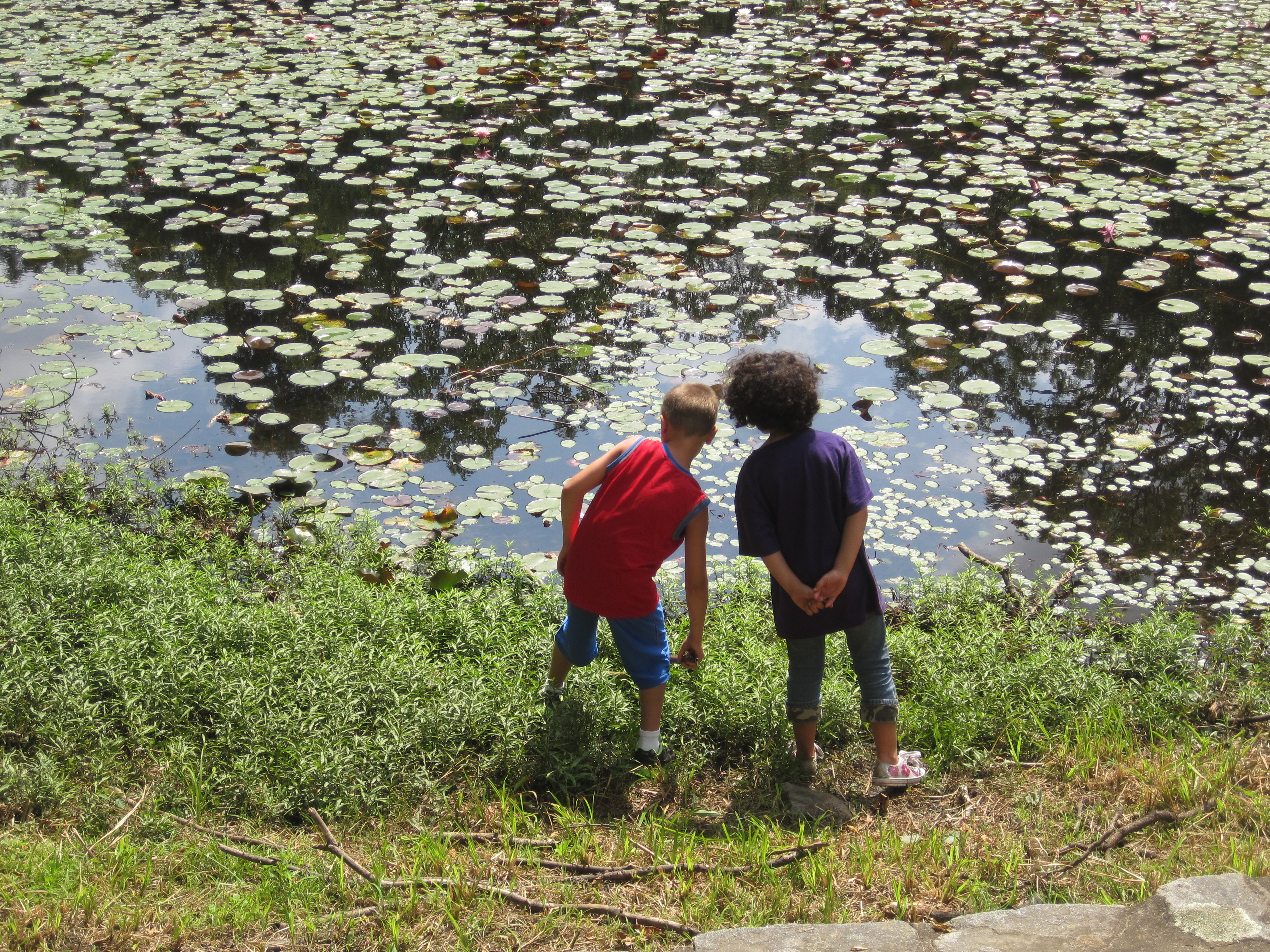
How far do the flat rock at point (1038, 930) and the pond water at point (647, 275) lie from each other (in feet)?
7.06

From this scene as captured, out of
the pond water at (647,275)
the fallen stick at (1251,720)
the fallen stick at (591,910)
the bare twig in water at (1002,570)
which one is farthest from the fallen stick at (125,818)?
the fallen stick at (1251,720)

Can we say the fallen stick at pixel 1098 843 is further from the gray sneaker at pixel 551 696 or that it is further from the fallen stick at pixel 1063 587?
the gray sneaker at pixel 551 696

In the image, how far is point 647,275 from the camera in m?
6.29

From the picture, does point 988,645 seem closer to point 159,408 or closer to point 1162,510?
point 1162,510

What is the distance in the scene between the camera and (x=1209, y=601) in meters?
4.00

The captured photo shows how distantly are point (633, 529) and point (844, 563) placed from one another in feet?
1.97

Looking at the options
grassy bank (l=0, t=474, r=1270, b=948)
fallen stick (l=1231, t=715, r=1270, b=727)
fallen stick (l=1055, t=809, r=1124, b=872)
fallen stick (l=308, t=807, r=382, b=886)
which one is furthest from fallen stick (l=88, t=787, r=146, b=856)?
fallen stick (l=1231, t=715, r=1270, b=727)

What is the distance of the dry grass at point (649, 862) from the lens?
220cm

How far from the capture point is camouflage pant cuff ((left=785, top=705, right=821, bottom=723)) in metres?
2.89

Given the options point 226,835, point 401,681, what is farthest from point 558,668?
point 226,835

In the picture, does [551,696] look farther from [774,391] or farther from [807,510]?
[774,391]

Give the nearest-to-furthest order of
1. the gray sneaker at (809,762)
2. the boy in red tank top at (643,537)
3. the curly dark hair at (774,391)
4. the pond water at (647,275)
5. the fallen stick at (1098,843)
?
the fallen stick at (1098,843), the curly dark hair at (774,391), the boy in red tank top at (643,537), the gray sneaker at (809,762), the pond water at (647,275)

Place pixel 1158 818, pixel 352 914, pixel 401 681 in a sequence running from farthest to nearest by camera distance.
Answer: pixel 401 681 < pixel 1158 818 < pixel 352 914

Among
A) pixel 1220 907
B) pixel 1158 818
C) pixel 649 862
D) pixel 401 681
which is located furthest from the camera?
pixel 401 681
